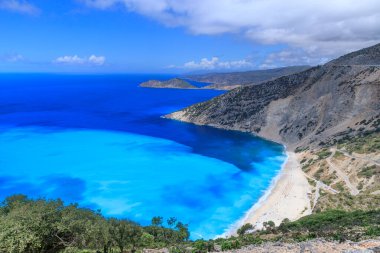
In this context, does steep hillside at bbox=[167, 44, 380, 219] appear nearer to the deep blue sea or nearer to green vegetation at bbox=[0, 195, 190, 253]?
the deep blue sea

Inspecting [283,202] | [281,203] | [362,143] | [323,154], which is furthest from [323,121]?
[281,203]

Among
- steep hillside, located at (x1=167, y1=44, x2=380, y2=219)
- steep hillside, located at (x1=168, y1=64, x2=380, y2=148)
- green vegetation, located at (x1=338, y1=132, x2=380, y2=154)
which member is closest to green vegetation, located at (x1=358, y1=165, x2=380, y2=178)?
steep hillside, located at (x1=167, y1=44, x2=380, y2=219)

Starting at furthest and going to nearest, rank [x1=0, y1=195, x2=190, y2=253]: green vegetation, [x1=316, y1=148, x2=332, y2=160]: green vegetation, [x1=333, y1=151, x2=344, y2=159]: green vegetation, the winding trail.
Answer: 1. [x1=316, y1=148, x2=332, y2=160]: green vegetation
2. [x1=333, y1=151, x2=344, y2=159]: green vegetation
3. the winding trail
4. [x1=0, y1=195, x2=190, y2=253]: green vegetation

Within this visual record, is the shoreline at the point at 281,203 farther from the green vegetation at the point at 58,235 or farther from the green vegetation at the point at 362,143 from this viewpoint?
the green vegetation at the point at 58,235

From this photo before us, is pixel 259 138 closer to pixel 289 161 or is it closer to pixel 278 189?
pixel 289 161

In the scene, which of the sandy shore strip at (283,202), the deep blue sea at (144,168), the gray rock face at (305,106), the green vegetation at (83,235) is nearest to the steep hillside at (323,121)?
the gray rock face at (305,106)

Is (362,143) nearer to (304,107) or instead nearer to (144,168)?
(304,107)
